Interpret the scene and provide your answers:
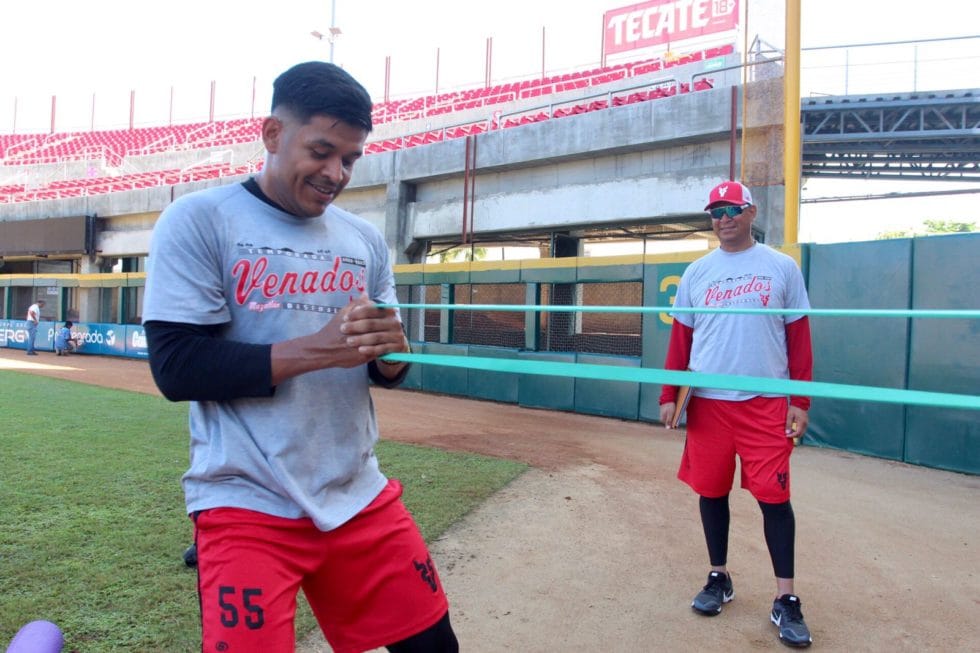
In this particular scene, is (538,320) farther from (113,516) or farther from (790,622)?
(790,622)

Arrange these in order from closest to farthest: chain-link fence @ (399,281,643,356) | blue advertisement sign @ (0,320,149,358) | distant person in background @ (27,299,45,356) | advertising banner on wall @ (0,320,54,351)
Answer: chain-link fence @ (399,281,643,356) → blue advertisement sign @ (0,320,149,358) → distant person in background @ (27,299,45,356) → advertising banner on wall @ (0,320,54,351)

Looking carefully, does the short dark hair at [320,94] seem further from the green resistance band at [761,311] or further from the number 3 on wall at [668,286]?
the number 3 on wall at [668,286]

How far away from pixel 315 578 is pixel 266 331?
0.58 metres

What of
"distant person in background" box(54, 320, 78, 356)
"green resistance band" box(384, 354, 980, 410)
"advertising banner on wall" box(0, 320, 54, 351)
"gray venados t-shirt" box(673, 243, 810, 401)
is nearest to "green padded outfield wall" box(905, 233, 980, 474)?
"gray venados t-shirt" box(673, 243, 810, 401)

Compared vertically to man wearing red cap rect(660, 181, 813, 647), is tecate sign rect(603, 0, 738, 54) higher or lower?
higher

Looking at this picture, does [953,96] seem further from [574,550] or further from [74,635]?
[74,635]

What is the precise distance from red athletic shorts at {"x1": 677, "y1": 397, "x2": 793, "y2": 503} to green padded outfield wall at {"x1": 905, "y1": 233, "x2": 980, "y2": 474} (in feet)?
15.2

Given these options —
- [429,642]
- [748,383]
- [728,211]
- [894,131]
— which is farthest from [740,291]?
[894,131]

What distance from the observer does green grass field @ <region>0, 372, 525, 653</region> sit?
283cm

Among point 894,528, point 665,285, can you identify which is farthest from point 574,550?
point 665,285

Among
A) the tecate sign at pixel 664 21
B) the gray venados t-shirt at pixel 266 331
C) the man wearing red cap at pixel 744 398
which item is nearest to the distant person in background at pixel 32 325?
the man wearing red cap at pixel 744 398

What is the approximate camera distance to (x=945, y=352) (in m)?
6.47

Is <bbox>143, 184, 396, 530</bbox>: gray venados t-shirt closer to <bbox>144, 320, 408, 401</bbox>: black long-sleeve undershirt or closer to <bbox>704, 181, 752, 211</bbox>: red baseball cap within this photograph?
<bbox>144, 320, 408, 401</bbox>: black long-sleeve undershirt

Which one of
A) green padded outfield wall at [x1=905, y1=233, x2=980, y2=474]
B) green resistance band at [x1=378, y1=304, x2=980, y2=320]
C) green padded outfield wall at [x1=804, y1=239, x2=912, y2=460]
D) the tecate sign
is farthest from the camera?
the tecate sign
